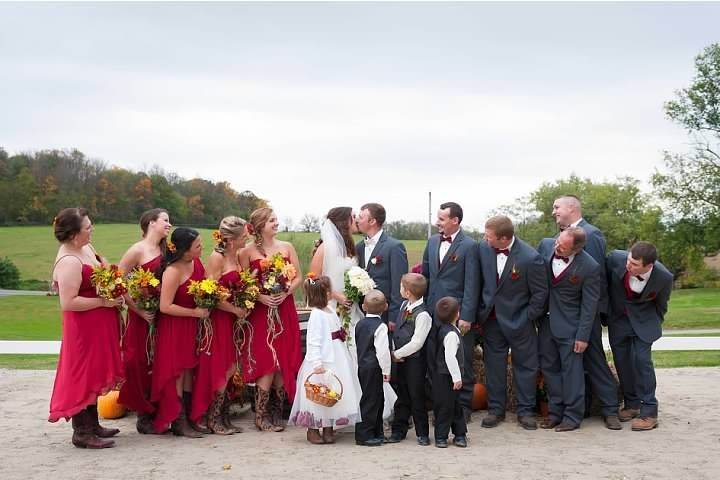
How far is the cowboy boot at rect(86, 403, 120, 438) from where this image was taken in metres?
7.62

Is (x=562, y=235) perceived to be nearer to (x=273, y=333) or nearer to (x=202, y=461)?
(x=273, y=333)

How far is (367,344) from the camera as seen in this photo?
7594 mm

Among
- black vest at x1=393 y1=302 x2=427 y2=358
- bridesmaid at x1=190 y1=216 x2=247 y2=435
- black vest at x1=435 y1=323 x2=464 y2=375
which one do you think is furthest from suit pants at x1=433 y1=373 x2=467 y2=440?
bridesmaid at x1=190 y1=216 x2=247 y2=435

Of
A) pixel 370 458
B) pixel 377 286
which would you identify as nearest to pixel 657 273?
pixel 377 286

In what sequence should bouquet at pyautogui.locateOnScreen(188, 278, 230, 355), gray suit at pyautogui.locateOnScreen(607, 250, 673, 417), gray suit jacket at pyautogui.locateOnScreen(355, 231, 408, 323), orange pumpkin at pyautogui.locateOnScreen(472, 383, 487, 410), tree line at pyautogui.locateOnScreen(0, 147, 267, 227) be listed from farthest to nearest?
tree line at pyautogui.locateOnScreen(0, 147, 267, 227) → orange pumpkin at pyautogui.locateOnScreen(472, 383, 487, 410) → gray suit jacket at pyautogui.locateOnScreen(355, 231, 408, 323) → gray suit at pyautogui.locateOnScreen(607, 250, 673, 417) → bouquet at pyautogui.locateOnScreen(188, 278, 230, 355)

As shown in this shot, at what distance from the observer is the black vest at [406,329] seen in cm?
752

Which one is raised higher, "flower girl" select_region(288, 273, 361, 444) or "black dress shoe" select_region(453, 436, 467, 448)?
"flower girl" select_region(288, 273, 361, 444)

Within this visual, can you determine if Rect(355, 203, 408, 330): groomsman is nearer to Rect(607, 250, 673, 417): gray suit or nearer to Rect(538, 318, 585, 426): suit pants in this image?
Rect(538, 318, 585, 426): suit pants

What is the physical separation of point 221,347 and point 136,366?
919 mm

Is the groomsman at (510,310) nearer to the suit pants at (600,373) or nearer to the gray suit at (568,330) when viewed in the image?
the gray suit at (568,330)

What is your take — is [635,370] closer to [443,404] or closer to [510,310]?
[510,310]

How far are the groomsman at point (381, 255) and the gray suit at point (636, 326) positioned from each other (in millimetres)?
2363

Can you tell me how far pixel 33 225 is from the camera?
5578 cm

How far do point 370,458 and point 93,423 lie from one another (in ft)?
9.33
